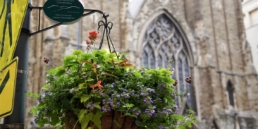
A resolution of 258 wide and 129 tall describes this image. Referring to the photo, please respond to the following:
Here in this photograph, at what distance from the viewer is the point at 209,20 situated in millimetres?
23047

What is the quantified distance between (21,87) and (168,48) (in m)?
18.6

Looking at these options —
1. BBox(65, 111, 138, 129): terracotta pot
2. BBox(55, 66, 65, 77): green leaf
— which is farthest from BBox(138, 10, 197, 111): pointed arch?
BBox(65, 111, 138, 129): terracotta pot

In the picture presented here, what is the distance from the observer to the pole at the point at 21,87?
9.05ft

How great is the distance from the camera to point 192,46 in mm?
21641

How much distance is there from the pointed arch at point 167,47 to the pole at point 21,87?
16.4 metres

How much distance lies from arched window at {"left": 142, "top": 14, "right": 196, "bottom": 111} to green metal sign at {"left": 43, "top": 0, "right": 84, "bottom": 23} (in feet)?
53.8

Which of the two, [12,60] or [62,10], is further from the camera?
[62,10]

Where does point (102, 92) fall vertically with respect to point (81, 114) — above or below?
above

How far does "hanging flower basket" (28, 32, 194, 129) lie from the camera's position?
284cm

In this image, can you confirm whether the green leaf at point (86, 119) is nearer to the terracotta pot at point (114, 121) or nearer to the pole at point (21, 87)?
the terracotta pot at point (114, 121)

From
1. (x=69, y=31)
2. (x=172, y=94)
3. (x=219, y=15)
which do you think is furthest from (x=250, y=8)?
(x=172, y=94)

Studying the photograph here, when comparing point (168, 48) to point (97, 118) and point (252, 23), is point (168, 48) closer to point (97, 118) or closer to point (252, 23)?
point (252, 23)

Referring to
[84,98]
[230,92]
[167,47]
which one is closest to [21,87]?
[84,98]

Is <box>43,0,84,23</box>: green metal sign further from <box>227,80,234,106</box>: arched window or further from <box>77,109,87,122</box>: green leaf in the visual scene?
<box>227,80,234,106</box>: arched window
